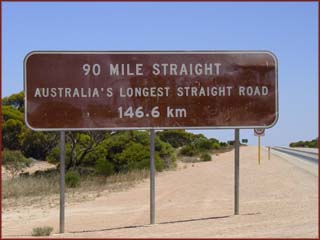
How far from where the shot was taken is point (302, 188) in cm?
2030

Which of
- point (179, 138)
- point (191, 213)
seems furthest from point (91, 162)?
point (179, 138)

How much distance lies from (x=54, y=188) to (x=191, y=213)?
11.3m

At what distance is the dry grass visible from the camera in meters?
22.0

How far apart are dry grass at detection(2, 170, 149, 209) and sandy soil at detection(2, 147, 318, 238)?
3.49 ft

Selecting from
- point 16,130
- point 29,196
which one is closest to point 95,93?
point 29,196

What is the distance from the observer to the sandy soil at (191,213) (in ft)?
35.6

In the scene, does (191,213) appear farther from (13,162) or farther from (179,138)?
(179,138)

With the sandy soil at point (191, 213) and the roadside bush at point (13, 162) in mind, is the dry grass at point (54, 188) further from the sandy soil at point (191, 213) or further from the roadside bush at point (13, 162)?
the roadside bush at point (13, 162)

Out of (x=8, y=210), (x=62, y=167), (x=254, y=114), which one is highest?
(x=254, y=114)

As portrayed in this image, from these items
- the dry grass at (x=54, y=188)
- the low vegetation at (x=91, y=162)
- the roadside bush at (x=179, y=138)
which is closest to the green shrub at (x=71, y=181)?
the low vegetation at (x=91, y=162)

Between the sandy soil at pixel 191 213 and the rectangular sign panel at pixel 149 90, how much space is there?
2121 mm

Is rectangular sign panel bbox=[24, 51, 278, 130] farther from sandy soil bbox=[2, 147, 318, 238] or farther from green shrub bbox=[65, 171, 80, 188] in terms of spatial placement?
green shrub bbox=[65, 171, 80, 188]

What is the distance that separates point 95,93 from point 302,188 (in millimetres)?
10629

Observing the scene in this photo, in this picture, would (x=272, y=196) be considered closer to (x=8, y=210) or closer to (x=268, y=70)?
(x=268, y=70)
